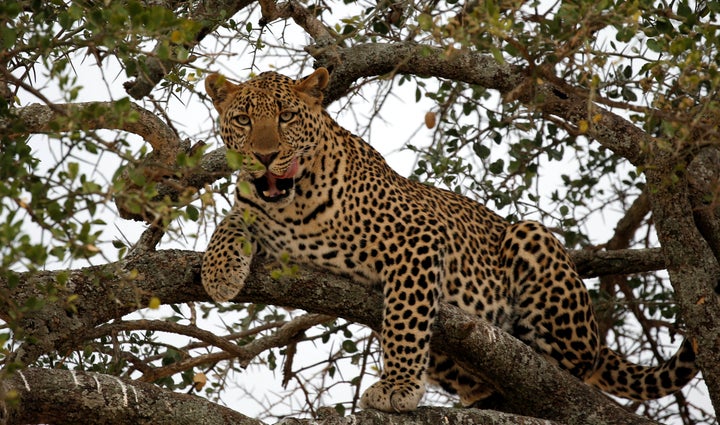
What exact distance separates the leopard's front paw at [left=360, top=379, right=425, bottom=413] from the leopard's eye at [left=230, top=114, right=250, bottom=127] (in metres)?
1.94

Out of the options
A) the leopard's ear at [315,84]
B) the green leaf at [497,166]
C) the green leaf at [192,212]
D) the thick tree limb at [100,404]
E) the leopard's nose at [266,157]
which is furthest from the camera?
the green leaf at [497,166]

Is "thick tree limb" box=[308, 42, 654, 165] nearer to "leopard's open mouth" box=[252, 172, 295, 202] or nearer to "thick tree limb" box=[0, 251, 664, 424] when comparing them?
"leopard's open mouth" box=[252, 172, 295, 202]

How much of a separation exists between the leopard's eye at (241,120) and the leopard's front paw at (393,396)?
76.4 inches

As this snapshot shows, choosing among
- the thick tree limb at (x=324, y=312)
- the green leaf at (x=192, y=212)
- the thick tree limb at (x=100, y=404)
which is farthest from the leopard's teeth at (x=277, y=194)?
the thick tree limb at (x=100, y=404)

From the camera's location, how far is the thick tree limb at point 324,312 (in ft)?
20.4

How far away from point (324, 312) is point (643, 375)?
2470 millimetres

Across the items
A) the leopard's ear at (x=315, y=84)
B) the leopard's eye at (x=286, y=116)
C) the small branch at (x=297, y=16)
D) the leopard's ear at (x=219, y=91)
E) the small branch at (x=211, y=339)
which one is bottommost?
the small branch at (x=211, y=339)

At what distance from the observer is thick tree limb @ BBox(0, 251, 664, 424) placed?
6.23m

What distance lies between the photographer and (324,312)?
6.80 m

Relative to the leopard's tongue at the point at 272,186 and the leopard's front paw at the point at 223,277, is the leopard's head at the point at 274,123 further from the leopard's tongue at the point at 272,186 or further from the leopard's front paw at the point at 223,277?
the leopard's front paw at the point at 223,277

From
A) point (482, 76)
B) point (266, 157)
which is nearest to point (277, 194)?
point (266, 157)

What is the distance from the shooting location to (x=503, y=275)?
828 centimetres

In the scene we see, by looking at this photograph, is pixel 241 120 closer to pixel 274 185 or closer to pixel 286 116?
pixel 286 116

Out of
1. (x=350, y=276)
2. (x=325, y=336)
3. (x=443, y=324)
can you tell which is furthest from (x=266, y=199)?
(x=325, y=336)
